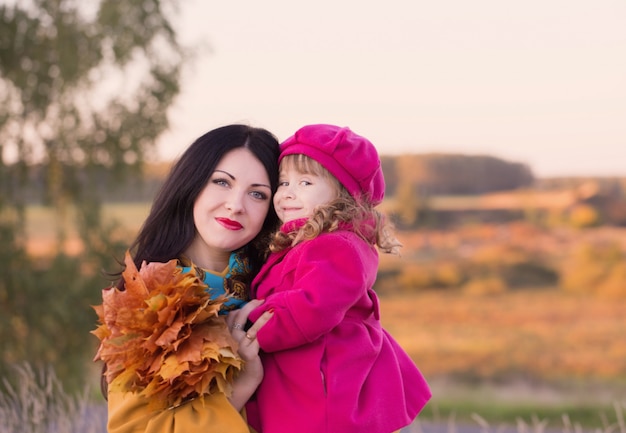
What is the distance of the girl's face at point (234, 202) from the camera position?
10.1ft

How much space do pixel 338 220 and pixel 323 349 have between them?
1.53 feet

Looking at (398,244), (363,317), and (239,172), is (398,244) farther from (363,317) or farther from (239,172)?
(239,172)

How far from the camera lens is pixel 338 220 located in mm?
2871

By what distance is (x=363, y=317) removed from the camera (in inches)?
118

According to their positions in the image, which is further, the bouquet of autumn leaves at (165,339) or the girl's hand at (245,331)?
the girl's hand at (245,331)

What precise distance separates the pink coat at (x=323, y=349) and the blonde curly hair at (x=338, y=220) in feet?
0.13

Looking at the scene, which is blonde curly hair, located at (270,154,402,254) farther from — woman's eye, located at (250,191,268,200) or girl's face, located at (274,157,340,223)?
woman's eye, located at (250,191,268,200)

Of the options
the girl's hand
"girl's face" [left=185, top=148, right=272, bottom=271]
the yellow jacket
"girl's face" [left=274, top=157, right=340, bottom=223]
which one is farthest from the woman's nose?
the yellow jacket

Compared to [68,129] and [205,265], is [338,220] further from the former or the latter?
[68,129]

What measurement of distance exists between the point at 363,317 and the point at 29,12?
7.69m

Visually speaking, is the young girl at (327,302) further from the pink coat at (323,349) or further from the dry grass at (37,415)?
the dry grass at (37,415)

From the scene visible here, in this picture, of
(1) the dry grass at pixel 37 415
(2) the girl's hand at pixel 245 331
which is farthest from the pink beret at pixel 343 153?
(1) the dry grass at pixel 37 415

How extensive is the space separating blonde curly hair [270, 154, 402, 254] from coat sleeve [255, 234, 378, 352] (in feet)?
0.18

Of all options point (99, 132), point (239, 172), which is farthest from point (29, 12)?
point (239, 172)
